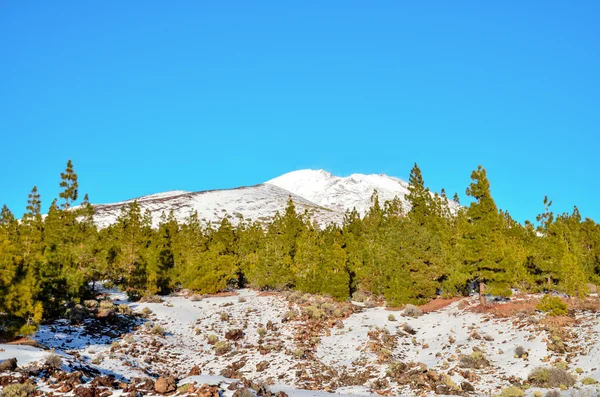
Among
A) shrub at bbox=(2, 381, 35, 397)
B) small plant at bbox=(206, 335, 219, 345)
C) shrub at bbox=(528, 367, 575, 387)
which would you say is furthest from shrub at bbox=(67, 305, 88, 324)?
shrub at bbox=(528, 367, 575, 387)

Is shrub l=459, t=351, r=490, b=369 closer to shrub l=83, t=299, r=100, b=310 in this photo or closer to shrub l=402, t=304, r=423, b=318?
shrub l=402, t=304, r=423, b=318

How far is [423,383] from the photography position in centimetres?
2339

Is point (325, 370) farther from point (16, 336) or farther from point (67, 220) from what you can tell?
point (67, 220)

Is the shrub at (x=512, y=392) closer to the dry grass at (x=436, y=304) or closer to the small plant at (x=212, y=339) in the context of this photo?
the dry grass at (x=436, y=304)

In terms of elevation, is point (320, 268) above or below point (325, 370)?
above

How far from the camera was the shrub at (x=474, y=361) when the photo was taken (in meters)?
25.5

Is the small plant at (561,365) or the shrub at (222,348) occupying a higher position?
the shrub at (222,348)

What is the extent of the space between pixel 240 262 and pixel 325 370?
1477 inches

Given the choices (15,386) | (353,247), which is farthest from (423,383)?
(353,247)

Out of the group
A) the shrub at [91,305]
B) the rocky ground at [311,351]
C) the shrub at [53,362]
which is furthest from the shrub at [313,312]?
the shrub at [53,362]

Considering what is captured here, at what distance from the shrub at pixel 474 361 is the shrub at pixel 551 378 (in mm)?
3241

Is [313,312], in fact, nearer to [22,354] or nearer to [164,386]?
[164,386]

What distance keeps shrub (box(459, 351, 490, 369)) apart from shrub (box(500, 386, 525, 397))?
440 cm

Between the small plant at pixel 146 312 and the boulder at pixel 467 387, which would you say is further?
the small plant at pixel 146 312
